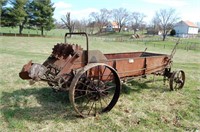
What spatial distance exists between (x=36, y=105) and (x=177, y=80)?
4.10m

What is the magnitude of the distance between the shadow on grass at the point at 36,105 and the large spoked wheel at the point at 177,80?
303 centimetres

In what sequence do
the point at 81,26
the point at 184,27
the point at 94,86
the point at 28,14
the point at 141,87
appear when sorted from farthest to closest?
the point at 184,27 → the point at 81,26 → the point at 28,14 → the point at 141,87 → the point at 94,86

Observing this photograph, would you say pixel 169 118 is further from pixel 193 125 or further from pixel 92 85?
pixel 92 85

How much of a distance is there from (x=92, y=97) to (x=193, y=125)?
6.82ft

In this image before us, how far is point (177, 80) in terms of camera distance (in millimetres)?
6309

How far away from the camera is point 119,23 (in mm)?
86312

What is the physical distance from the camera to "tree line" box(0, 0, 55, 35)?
36.8m

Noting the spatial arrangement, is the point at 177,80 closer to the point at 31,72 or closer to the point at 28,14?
the point at 31,72

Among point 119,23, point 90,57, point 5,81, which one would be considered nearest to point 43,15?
point 5,81

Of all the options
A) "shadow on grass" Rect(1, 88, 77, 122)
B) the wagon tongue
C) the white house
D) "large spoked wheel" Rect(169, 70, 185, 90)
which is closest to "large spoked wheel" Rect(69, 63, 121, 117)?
"shadow on grass" Rect(1, 88, 77, 122)

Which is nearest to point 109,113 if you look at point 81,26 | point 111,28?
point 81,26

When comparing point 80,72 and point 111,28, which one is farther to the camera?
point 111,28

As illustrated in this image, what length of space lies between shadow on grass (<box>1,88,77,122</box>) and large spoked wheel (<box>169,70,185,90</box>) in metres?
3.03

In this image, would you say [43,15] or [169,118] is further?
[43,15]
